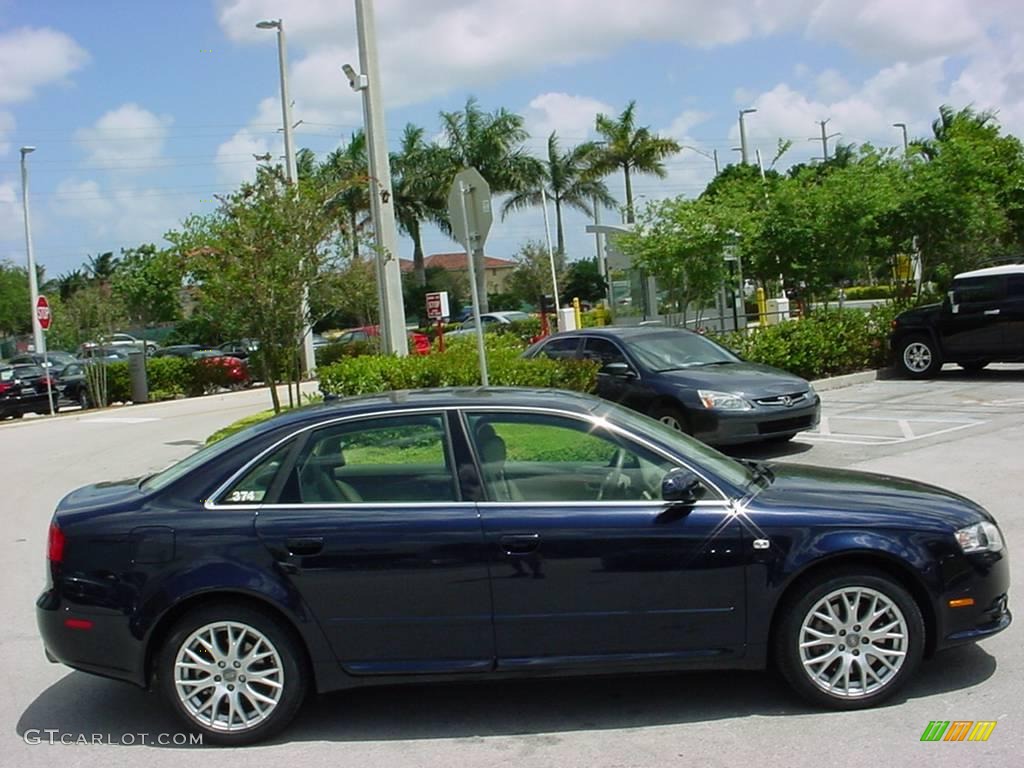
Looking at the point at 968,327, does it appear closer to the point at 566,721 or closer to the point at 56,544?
the point at 566,721

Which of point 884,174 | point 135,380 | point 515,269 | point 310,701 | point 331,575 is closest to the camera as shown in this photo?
point 331,575

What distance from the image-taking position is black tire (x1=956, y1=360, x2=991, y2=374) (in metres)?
18.3

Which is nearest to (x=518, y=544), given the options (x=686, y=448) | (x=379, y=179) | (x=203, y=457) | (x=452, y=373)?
(x=686, y=448)

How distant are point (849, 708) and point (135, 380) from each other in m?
25.7

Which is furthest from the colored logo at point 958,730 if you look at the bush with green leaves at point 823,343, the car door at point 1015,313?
the car door at point 1015,313

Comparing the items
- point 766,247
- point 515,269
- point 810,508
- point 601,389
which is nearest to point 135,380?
point 766,247

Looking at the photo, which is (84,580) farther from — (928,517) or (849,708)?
(928,517)

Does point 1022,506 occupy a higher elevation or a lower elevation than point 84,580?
lower

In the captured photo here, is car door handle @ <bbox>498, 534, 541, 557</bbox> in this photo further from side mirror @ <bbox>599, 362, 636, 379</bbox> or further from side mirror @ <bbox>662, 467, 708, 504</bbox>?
side mirror @ <bbox>599, 362, 636, 379</bbox>

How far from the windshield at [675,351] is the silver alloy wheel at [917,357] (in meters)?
6.36

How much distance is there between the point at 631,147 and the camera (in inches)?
2071

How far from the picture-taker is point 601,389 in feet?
43.9

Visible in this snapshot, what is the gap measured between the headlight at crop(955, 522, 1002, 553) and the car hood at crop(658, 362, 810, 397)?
6726 millimetres

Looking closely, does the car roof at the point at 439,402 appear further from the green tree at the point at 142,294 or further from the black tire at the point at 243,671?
the green tree at the point at 142,294
